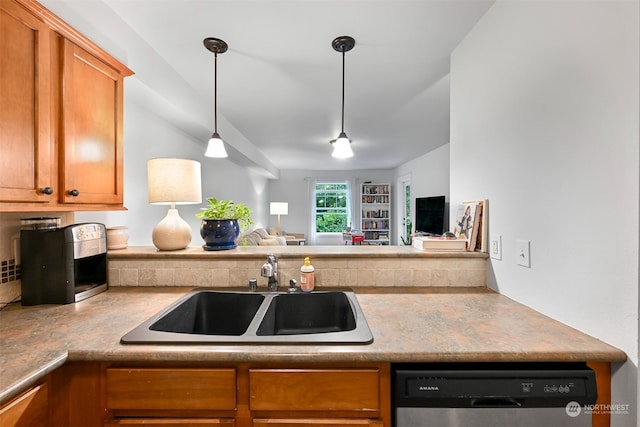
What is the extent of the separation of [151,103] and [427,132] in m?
3.28

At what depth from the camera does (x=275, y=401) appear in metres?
0.88

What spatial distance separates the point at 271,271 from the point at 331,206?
6.63 m

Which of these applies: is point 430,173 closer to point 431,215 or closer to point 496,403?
point 431,215

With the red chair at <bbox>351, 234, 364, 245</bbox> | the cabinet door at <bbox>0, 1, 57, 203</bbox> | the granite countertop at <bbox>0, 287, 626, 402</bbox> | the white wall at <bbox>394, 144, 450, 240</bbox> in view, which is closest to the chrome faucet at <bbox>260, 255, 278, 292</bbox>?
the granite countertop at <bbox>0, 287, 626, 402</bbox>

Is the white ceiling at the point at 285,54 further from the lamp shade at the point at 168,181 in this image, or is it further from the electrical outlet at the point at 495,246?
the electrical outlet at the point at 495,246

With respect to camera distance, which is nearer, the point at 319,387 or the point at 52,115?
the point at 319,387

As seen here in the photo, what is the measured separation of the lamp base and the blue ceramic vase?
Result: 0.41 feet

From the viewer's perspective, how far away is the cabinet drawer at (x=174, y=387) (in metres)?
0.88

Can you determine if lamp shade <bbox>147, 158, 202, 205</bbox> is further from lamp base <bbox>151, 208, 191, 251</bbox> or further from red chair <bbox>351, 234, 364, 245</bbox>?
red chair <bbox>351, 234, 364, 245</bbox>

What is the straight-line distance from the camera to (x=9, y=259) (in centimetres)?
126

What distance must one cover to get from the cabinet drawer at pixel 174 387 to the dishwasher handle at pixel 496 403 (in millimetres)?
727

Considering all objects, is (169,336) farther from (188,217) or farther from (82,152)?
(188,217)

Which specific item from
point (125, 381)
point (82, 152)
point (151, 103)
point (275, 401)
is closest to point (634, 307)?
point (275, 401)

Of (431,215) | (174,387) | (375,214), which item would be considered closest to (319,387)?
(174,387)
